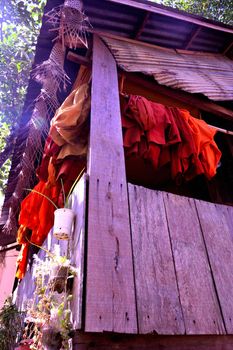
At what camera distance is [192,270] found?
221 centimetres

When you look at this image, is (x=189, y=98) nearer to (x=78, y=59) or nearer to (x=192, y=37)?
(x=192, y=37)

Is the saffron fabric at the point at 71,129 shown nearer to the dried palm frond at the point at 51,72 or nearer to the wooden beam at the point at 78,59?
the dried palm frond at the point at 51,72

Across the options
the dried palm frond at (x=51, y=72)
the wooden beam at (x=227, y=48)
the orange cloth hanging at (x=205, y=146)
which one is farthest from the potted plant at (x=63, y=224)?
the wooden beam at (x=227, y=48)

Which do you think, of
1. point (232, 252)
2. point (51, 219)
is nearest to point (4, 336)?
point (51, 219)

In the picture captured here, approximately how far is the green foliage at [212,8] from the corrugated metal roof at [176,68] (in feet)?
21.8

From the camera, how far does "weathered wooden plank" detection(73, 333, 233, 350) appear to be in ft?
5.55

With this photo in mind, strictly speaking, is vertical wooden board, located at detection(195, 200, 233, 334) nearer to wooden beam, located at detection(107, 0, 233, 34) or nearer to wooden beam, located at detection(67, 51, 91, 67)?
wooden beam, located at detection(67, 51, 91, 67)

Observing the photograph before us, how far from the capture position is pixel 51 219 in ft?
12.6

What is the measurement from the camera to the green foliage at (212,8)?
10148 mm

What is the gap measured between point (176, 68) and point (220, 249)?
2.66 metres

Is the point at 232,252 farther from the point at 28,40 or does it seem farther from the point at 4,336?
the point at 28,40

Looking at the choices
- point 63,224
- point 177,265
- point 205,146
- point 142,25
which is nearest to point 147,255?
point 177,265

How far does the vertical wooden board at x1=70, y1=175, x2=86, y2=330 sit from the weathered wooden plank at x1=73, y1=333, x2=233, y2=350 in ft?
0.39

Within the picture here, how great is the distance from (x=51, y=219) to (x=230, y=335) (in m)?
2.45
